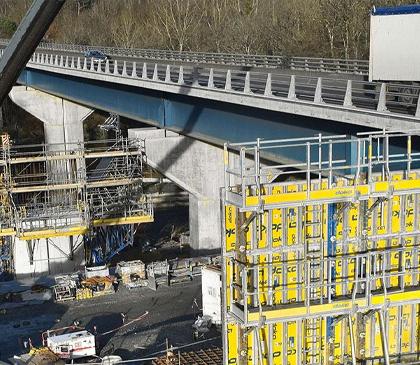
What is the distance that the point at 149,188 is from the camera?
50.2 metres

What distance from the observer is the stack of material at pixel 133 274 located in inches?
1163

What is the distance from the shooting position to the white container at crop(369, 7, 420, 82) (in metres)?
19.8

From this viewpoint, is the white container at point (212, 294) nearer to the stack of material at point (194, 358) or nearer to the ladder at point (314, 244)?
the stack of material at point (194, 358)

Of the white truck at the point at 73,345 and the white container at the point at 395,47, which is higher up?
the white container at the point at 395,47

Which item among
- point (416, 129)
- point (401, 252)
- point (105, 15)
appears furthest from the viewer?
point (105, 15)

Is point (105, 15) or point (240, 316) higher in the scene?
point (105, 15)

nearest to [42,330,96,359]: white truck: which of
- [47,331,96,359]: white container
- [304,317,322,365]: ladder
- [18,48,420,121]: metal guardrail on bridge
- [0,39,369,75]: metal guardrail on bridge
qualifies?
[47,331,96,359]: white container

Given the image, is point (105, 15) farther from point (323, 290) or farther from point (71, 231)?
point (323, 290)

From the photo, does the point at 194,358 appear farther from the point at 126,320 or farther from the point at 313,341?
the point at 313,341

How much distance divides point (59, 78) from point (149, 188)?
11316 mm

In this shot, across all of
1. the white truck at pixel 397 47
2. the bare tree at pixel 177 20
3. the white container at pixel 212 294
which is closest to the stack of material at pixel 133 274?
the white container at pixel 212 294

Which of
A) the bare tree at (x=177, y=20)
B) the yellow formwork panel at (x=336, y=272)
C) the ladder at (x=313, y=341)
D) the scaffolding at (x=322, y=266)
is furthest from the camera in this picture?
the bare tree at (x=177, y=20)

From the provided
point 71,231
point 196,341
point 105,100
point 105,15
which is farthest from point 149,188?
→ point 105,15

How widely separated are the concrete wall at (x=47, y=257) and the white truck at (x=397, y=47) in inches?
709
